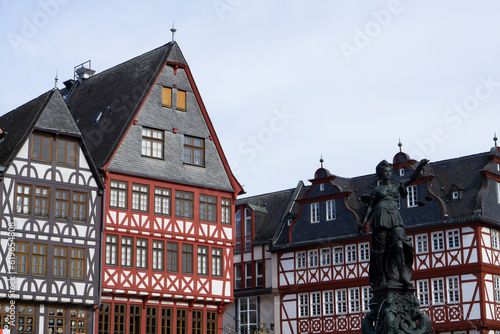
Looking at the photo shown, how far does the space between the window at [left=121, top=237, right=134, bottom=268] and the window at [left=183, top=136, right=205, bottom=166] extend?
4.56m

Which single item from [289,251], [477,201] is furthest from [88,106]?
[477,201]

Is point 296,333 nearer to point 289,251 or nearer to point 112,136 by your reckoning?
point 289,251

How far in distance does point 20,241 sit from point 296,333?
19.2m

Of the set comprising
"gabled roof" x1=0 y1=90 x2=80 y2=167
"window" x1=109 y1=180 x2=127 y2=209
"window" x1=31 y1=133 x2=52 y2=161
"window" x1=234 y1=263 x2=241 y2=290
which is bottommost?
"window" x1=234 y1=263 x2=241 y2=290

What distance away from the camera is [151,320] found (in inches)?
1393

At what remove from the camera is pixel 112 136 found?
119 feet

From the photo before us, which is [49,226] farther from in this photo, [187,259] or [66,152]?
[187,259]

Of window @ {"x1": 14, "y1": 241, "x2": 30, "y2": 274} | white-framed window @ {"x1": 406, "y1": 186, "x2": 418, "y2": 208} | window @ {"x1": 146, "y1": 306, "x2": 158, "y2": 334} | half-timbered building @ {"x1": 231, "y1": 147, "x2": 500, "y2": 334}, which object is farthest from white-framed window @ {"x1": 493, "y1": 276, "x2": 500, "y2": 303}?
window @ {"x1": 14, "y1": 241, "x2": 30, "y2": 274}

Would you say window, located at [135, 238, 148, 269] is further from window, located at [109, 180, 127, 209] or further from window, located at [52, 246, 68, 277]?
window, located at [52, 246, 68, 277]

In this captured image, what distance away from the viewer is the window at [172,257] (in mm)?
36156

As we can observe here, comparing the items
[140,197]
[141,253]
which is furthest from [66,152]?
[141,253]

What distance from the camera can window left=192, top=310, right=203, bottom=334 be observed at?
36562 millimetres

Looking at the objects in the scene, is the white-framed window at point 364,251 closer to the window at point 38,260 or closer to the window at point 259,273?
the window at point 259,273

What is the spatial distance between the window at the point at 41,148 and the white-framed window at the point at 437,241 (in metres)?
19.5
